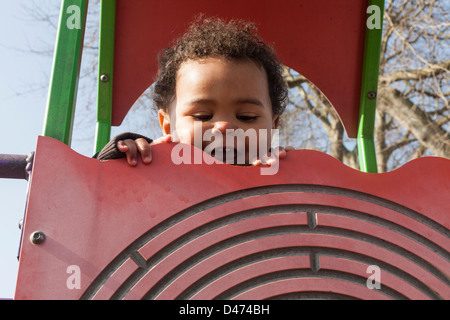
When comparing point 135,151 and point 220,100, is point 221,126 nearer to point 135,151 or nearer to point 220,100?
point 220,100

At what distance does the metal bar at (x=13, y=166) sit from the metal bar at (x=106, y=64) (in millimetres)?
580

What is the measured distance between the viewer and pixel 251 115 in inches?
62.3

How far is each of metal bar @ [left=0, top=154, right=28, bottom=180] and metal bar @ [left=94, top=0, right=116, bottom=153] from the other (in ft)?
1.90

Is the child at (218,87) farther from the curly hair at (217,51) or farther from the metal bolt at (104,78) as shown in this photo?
the metal bolt at (104,78)

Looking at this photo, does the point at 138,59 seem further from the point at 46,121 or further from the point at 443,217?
the point at 443,217

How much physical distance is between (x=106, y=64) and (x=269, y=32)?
645 mm

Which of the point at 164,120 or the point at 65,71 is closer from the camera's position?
the point at 65,71

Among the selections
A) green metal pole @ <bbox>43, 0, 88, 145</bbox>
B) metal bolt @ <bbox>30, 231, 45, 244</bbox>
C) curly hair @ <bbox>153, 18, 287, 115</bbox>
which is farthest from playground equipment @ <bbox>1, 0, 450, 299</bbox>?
curly hair @ <bbox>153, 18, 287, 115</bbox>

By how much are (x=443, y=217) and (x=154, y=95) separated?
50.3 inches

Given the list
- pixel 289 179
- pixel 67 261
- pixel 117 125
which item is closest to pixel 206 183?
pixel 289 179

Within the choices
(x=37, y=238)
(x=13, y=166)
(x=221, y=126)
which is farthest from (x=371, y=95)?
(x=37, y=238)

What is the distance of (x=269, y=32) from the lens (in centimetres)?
208

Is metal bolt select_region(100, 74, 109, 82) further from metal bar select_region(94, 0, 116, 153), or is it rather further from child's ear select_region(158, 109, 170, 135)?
child's ear select_region(158, 109, 170, 135)

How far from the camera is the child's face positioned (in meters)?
1.53
